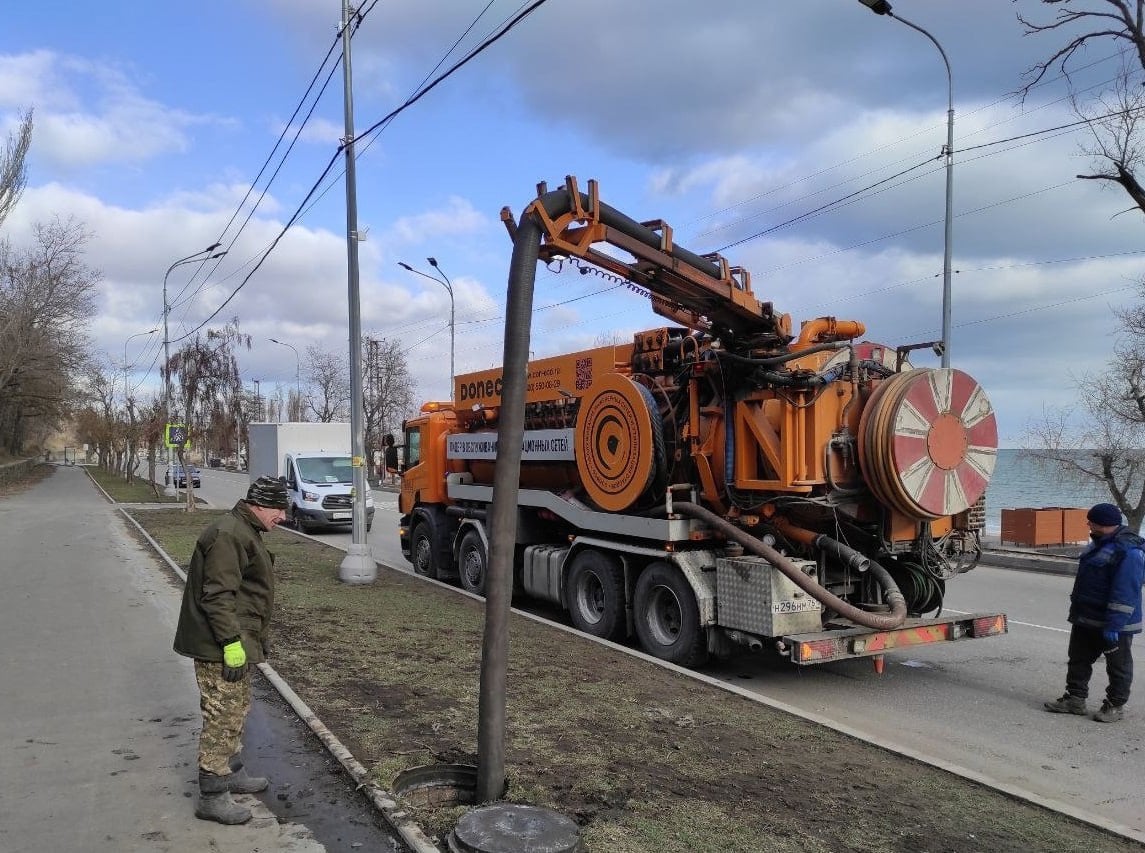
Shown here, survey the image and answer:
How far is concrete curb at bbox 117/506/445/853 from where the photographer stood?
3830 millimetres

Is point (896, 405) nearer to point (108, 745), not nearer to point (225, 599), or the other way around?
point (225, 599)

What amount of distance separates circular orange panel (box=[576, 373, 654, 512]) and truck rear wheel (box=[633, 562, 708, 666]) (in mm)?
837

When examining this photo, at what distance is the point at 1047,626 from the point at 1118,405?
425 inches

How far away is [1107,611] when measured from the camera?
20.5ft

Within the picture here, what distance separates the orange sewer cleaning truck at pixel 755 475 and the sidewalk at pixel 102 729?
390 cm

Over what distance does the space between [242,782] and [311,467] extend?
753 inches

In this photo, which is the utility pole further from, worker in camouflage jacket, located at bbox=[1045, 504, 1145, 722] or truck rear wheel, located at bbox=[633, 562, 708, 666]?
worker in camouflage jacket, located at bbox=[1045, 504, 1145, 722]

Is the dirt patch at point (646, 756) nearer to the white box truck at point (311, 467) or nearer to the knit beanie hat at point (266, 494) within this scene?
the knit beanie hat at point (266, 494)

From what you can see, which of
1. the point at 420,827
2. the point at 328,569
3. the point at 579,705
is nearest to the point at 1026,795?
the point at 579,705

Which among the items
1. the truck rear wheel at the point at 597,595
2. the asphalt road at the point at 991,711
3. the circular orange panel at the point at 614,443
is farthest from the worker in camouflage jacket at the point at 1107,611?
the truck rear wheel at the point at 597,595

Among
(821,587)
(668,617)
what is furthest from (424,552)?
(821,587)

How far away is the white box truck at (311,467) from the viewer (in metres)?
21.1

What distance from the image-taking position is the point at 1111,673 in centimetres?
634

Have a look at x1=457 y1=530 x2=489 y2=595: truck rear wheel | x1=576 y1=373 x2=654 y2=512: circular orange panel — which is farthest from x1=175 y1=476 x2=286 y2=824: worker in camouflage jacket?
x1=457 y1=530 x2=489 y2=595: truck rear wheel
